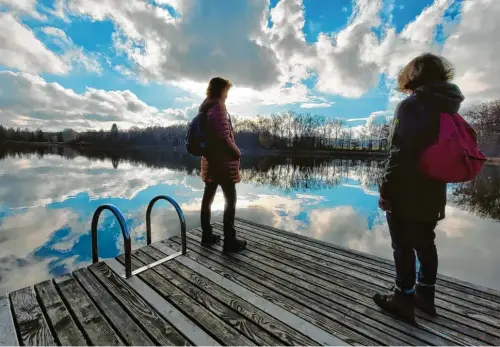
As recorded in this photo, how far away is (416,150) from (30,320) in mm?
2876

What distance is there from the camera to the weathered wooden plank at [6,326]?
5.56 ft

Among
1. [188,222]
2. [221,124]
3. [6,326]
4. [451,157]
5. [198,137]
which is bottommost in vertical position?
[188,222]

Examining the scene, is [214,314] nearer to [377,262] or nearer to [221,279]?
[221,279]

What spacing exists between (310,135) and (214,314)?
222 feet

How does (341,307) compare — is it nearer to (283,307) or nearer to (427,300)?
(283,307)

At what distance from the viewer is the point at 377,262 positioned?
297 cm

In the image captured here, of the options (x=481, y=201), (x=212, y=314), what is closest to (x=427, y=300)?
(x=212, y=314)

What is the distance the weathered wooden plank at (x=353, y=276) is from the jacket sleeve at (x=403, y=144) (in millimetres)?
1178

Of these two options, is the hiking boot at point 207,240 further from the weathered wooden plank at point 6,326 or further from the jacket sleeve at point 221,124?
the weathered wooden plank at point 6,326

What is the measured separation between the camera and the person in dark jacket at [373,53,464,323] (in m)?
1.68

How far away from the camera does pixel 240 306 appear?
209cm

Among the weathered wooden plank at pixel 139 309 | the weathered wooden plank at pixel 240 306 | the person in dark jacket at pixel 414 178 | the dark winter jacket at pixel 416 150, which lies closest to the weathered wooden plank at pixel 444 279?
the person in dark jacket at pixel 414 178

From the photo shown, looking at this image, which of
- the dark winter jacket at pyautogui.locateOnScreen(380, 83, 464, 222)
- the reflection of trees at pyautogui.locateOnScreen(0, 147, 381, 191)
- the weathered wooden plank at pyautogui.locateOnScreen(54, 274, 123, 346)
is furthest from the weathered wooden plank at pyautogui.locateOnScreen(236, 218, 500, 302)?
the reflection of trees at pyautogui.locateOnScreen(0, 147, 381, 191)

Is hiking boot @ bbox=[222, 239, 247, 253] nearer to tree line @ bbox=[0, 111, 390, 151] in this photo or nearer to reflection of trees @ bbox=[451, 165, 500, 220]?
reflection of trees @ bbox=[451, 165, 500, 220]
